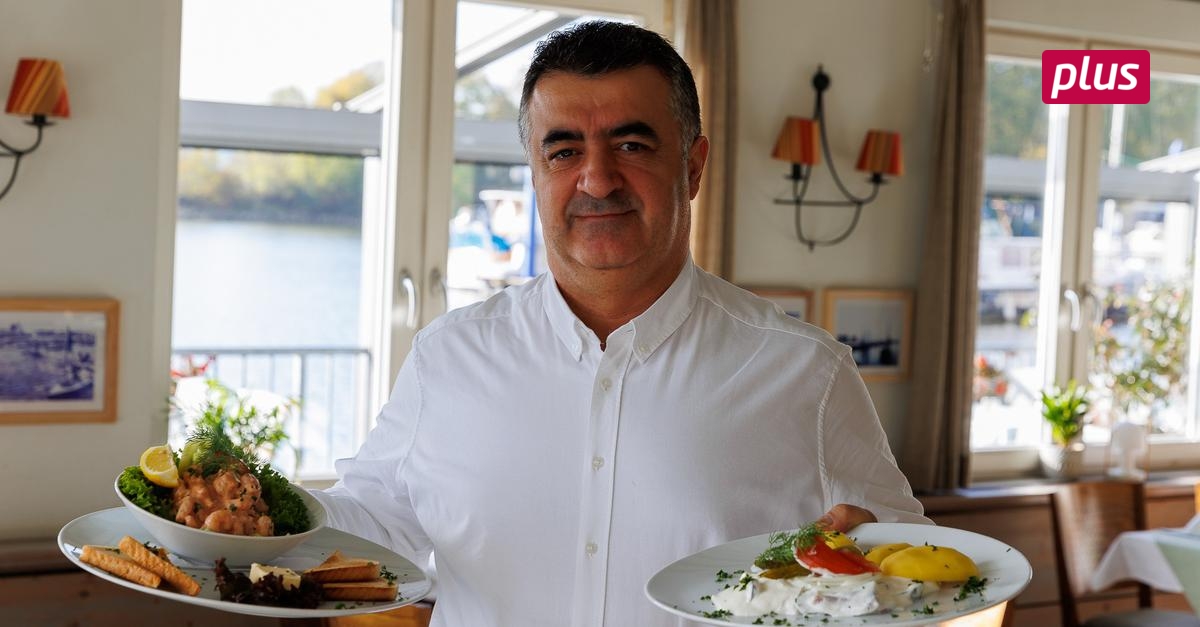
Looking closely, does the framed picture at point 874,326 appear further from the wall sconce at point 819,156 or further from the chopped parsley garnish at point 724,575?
the chopped parsley garnish at point 724,575

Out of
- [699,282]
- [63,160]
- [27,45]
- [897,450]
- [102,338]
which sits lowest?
[897,450]

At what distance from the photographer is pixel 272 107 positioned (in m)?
3.60

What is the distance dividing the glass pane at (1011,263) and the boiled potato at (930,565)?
3.62m

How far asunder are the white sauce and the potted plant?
3.76 m

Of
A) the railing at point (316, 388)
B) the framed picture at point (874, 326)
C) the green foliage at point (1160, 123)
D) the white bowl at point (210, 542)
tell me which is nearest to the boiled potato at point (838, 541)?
the white bowl at point (210, 542)

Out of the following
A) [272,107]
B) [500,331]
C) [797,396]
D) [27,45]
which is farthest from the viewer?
[272,107]

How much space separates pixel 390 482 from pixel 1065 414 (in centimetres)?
372

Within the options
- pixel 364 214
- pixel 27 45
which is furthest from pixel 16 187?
pixel 364 214

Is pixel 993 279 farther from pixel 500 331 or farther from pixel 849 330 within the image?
pixel 500 331

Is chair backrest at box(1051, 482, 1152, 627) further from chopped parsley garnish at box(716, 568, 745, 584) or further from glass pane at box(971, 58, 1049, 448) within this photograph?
chopped parsley garnish at box(716, 568, 745, 584)

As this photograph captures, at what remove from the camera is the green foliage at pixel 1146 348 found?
5.16 metres

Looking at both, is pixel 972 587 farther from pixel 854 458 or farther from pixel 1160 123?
pixel 1160 123

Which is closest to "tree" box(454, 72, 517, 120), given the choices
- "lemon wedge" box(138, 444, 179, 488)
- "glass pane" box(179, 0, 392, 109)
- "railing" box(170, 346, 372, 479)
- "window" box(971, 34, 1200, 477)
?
"glass pane" box(179, 0, 392, 109)

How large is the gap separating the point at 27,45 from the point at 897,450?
10.6ft
